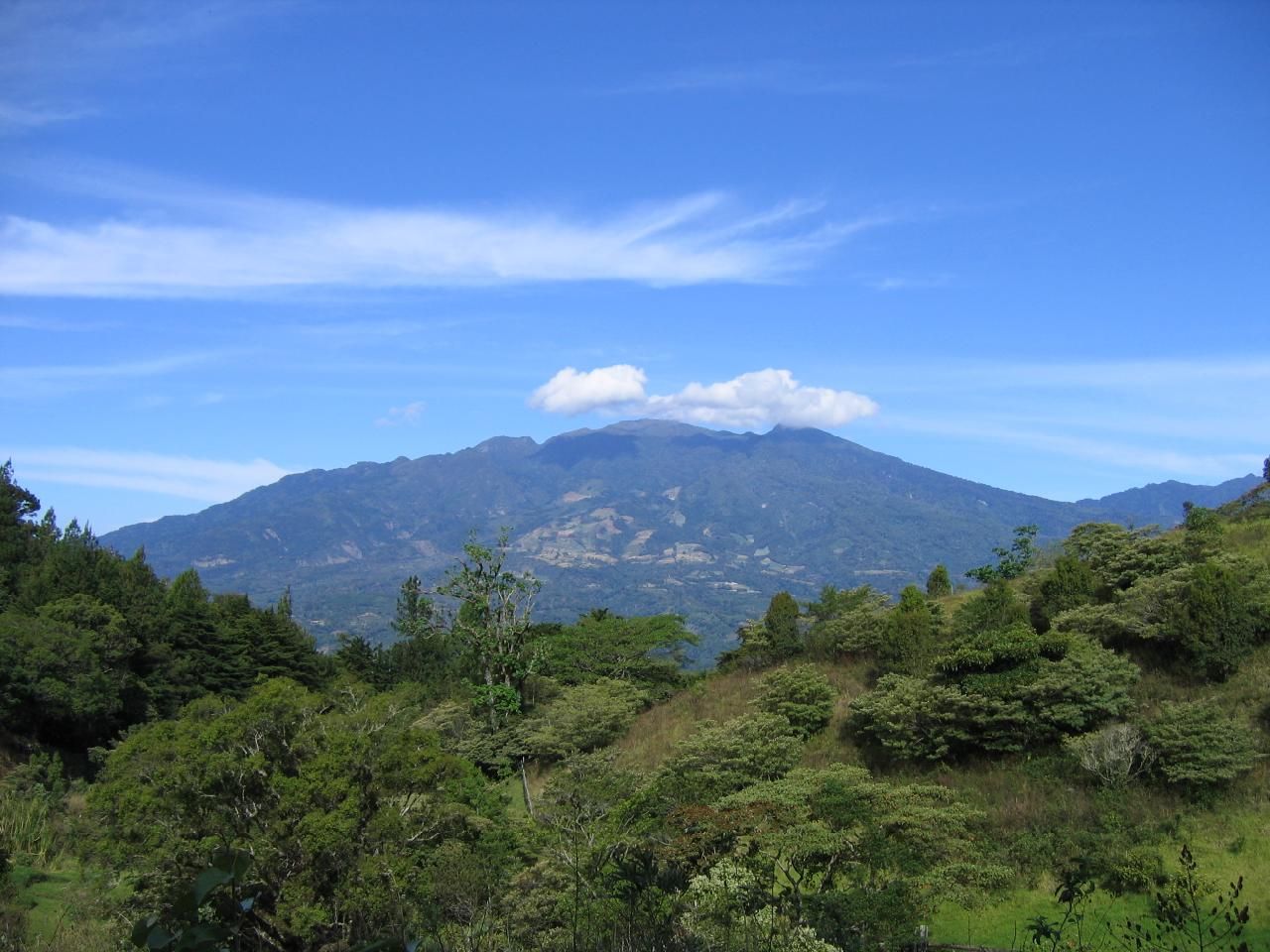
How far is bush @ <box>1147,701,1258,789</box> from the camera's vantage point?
1152cm

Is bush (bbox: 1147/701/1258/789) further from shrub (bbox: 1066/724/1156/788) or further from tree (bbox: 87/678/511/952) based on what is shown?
tree (bbox: 87/678/511/952)

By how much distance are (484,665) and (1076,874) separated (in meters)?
22.5

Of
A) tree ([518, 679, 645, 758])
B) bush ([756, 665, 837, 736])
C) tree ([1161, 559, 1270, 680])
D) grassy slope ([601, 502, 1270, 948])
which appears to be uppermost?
tree ([1161, 559, 1270, 680])

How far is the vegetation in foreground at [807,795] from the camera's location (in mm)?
9062

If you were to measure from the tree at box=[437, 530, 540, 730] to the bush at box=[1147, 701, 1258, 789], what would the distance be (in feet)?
51.4

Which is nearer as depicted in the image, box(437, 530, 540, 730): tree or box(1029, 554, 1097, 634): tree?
box(1029, 554, 1097, 634): tree

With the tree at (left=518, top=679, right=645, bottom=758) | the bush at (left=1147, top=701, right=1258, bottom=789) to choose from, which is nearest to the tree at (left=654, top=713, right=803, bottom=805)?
the bush at (left=1147, top=701, right=1258, bottom=789)

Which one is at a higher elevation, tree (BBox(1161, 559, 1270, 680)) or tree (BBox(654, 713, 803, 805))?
tree (BBox(1161, 559, 1270, 680))

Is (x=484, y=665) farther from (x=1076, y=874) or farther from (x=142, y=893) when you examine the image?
(x=1076, y=874)

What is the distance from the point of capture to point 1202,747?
11609 mm

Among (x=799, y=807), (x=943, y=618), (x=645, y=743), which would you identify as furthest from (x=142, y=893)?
(x=943, y=618)

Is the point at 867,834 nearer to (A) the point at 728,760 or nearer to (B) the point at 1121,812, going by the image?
(B) the point at 1121,812

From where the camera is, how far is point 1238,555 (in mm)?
16125

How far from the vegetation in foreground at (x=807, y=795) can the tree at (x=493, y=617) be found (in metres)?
1.50
